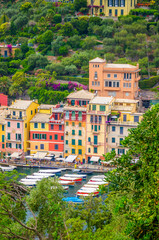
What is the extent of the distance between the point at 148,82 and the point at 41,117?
21361 mm

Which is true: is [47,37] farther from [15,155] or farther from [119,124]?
[119,124]

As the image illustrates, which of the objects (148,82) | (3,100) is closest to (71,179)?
(3,100)

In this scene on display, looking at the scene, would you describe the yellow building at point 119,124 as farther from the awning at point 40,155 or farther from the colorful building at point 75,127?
the awning at point 40,155

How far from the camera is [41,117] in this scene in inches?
2830

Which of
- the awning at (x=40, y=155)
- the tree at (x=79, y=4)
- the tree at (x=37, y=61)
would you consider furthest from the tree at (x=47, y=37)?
the awning at (x=40, y=155)

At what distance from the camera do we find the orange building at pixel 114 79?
8050 cm

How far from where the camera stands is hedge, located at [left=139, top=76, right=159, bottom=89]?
286 ft

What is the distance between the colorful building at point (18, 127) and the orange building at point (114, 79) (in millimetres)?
12469

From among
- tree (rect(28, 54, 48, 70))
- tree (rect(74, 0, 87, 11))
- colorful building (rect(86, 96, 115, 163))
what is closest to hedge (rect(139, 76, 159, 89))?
tree (rect(28, 54, 48, 70))

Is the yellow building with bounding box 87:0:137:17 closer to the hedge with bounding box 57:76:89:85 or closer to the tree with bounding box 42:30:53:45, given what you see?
the tree with bounding box 42:30:53:45

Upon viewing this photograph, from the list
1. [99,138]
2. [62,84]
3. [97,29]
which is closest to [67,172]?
[99,138]

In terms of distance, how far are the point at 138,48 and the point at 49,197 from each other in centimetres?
6202

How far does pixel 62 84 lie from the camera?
87125 mm

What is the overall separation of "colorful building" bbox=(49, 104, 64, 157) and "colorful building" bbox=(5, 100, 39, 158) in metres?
2.80
